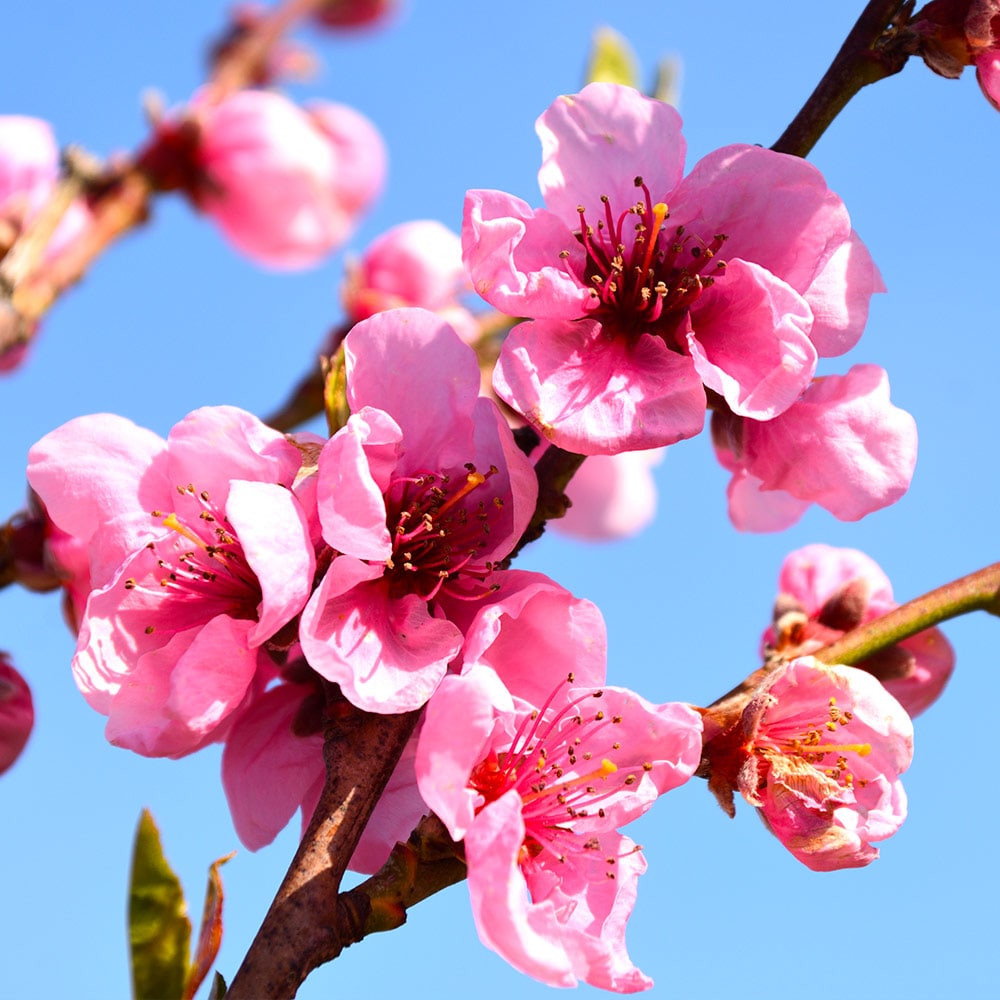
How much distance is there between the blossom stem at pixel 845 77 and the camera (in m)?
1.29

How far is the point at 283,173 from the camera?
3.07 m

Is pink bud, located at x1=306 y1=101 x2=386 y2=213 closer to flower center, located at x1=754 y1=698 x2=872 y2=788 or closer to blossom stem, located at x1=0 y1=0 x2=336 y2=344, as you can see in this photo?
blossom stem, located at x1=0 y1=0 x2=336 y2=344

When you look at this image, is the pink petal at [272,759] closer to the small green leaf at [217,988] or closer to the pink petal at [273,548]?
the pink petal at [273,548]

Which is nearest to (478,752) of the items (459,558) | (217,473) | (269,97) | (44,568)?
(459,558)

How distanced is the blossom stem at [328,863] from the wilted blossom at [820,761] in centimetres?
34

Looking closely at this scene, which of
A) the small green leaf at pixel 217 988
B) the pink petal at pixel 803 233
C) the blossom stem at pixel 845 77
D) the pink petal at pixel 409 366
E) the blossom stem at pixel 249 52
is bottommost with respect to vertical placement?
the small green leaf at pixel 217 988

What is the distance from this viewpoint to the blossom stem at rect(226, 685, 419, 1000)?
3.18 feet

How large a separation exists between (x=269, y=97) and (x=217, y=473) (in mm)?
2072

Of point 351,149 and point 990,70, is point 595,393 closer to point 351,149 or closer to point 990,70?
point 990,70

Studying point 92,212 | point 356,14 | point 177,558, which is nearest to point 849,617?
point 177,558

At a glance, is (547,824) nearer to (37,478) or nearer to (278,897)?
(278,897)

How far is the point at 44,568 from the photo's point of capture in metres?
1.80

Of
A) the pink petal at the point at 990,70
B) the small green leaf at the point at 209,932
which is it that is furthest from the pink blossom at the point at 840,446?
the small green leaf at the point at 209,932

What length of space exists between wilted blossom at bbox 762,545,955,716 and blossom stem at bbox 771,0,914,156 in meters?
0.60
